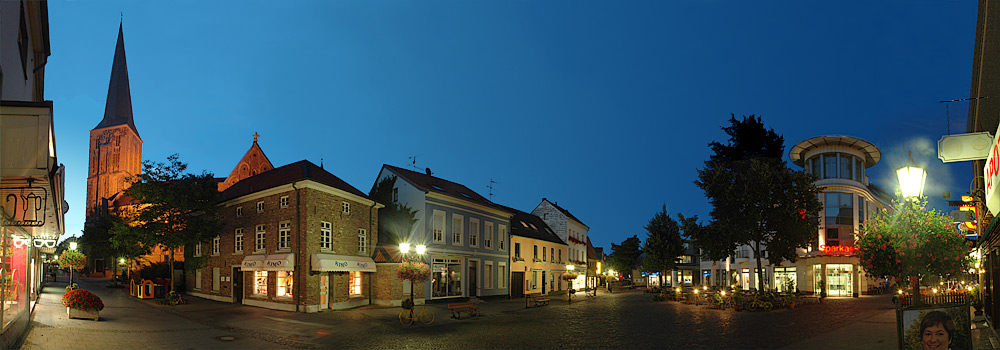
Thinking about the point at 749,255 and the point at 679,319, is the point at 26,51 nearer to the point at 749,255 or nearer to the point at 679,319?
the point at 679,319

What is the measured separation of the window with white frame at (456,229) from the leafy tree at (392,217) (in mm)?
3052

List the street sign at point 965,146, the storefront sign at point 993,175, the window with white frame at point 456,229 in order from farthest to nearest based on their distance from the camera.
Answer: the window with white frame at point 456,229, the street sign at point 965,146, the storefront sign at point 993,175

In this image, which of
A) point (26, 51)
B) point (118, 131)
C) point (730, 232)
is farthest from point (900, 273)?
point (118, 131)

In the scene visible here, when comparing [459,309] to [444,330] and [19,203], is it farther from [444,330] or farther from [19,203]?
[19,203]

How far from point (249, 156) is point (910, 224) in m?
53.3

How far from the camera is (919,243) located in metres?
12.1

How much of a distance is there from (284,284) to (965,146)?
1021 inches

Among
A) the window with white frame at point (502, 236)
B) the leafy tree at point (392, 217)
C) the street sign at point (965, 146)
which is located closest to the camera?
the street sign at point (965, 146)

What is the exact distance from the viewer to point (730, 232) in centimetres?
3325

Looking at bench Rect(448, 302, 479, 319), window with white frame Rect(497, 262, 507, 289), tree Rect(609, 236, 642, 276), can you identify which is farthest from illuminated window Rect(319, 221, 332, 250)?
tree Rect(609, 236, 642, 276)

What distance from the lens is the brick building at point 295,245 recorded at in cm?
2639

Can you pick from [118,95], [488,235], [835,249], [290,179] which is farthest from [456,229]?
[118,95]

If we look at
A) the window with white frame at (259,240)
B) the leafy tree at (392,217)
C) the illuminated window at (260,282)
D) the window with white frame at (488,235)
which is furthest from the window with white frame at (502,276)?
the window with white frame at (259,240)

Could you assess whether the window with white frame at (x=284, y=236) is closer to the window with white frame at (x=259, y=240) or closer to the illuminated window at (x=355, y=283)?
the window with white frame at (x=259, y=240)
